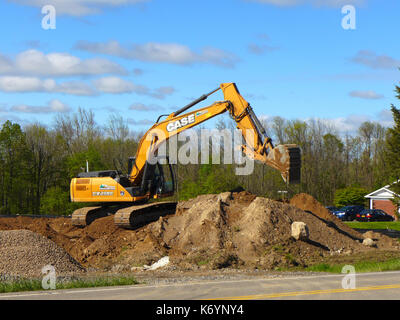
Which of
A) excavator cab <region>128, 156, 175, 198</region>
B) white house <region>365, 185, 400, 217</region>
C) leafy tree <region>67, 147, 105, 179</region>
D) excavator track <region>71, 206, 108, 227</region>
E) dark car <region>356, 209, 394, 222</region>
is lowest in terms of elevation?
dark car <region>356, 209, 394, 222</region>

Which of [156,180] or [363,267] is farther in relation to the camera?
[156,180]

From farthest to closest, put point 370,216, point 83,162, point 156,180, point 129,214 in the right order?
1. point 83,162
2. point 370,216
3. point 156,180
4. point 129,214

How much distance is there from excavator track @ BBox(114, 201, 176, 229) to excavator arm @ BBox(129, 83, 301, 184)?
1.58 meters

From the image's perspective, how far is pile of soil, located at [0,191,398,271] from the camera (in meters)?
20.1

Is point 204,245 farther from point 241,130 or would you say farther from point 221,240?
point 241,130

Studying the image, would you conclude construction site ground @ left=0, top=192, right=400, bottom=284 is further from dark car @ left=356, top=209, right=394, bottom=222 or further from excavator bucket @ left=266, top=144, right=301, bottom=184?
dark car @ left=356, top=209, right=394, bottom=222

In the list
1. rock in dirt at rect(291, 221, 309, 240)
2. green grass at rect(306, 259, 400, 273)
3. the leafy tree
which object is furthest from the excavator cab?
the leafy tree

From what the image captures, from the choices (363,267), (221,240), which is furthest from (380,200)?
(363,267)

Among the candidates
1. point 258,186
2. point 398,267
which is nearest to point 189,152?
point 258,186

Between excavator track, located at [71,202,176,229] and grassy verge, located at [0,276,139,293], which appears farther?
excavator track, located at [71,202,176,229]

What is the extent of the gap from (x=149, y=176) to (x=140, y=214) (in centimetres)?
191

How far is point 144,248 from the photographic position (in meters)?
21.7

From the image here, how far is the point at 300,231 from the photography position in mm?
21188
